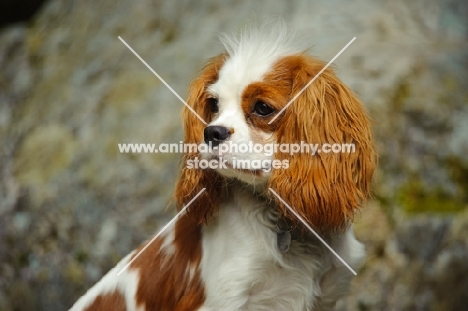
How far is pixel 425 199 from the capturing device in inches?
231

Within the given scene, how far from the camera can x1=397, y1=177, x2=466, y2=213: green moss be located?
5.82 metres

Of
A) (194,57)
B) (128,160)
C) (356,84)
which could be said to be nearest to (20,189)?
(128,160)

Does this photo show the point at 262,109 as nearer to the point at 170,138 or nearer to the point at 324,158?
the point at 324,158

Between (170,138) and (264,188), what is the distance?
8.64ft

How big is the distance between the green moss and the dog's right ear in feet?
7.55

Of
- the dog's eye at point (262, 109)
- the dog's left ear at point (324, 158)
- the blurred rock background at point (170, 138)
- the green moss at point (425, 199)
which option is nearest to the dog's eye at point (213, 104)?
the dog's eye at point (262, 109)

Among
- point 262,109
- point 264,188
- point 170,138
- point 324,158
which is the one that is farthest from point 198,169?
point 170,138

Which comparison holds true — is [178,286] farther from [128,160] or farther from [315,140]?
[128,160]

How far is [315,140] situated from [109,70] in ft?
12.5

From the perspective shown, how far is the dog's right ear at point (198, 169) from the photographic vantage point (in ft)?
13.0

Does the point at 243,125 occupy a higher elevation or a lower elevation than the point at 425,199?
higher

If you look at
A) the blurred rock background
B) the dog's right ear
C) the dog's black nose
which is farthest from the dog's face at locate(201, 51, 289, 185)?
the blurred rock background

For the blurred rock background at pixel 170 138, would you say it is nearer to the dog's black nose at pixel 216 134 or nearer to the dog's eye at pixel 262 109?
the dog's eye at pixel 262 109

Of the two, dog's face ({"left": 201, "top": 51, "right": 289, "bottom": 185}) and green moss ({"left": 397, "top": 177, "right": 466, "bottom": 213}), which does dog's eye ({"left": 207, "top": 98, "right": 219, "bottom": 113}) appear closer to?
dog's face ({"left": 201, "top": 51, "right": 289, "bottom": 185})
